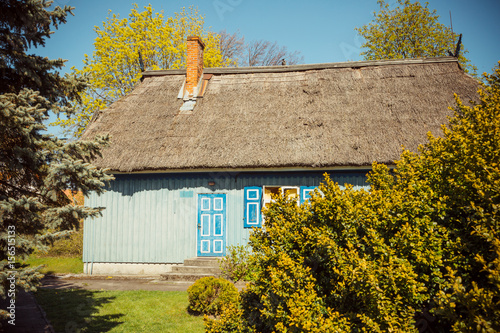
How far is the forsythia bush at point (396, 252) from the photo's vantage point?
3262 millimetres

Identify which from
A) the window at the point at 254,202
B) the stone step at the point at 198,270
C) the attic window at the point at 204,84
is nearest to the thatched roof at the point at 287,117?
the attic window at the point at 204,84

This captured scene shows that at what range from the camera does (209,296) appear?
7.34 metres

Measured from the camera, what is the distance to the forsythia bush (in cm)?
326

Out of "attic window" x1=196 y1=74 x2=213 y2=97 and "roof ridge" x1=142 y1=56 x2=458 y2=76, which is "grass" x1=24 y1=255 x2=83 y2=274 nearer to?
"attic window" x1=196 y1=74 x2=213 y2=97

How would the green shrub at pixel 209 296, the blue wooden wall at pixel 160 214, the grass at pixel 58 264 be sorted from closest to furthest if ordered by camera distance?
the green shrub at pixel 209 296, the blue wooden wall at pixel 160 214, the grass at pixel 58 264

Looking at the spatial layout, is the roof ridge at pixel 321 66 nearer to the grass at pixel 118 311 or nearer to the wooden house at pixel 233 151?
the wooden house at pixel 233 151

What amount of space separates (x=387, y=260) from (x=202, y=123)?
9.72 metres

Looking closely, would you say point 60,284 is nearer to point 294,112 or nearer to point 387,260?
point 294,112

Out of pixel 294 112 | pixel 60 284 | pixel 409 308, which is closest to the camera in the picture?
pixel 409 308

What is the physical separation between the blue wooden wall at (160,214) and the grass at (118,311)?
2.69 m

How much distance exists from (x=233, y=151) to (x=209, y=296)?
4.92 meters

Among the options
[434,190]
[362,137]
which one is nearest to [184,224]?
[362,137]

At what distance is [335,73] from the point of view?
557 inches

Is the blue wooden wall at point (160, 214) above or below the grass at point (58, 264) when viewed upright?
above
